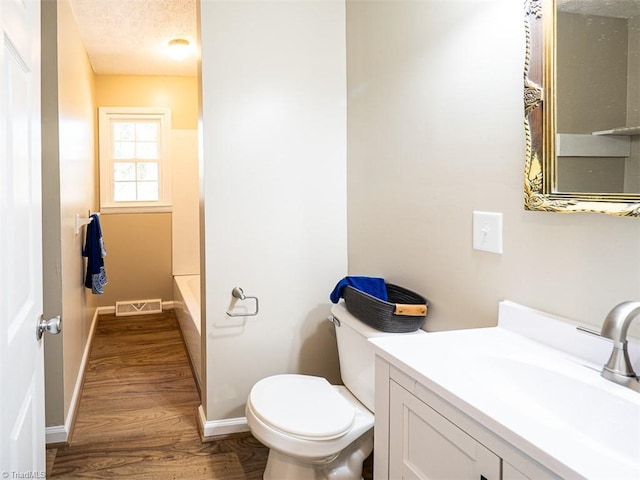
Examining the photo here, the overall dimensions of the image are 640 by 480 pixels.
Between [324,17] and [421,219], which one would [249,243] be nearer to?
[421,219]

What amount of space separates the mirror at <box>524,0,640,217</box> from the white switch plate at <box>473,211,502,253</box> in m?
0.18

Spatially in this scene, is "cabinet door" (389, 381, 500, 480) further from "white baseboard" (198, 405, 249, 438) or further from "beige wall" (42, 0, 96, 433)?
"beige wall" (42, 0, 96, 433)

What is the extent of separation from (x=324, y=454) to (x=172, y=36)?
3.33 meters

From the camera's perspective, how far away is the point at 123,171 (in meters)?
5.29

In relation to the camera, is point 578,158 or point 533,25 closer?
point 578,158

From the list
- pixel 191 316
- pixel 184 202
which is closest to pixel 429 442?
pixel 191 316

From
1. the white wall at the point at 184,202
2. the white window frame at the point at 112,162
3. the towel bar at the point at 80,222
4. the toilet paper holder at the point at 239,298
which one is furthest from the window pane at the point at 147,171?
the toilet paper holder at the point at 239,298

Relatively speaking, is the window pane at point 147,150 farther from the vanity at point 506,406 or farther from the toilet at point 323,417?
the vanity at point 506,406

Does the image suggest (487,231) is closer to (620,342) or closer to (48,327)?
(620,342)

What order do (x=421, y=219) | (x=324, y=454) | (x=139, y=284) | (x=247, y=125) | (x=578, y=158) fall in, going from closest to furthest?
1. (x=578, y=158)
2. (x=324, y=454)
3. (x=421, y=219)
4. (x=247, y=125)
5. (x=139, y=284)

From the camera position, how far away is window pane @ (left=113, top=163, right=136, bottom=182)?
5266 millimetres

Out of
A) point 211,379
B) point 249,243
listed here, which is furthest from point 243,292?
point 211,379

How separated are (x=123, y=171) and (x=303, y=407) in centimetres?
408

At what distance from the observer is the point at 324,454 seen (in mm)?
1800
